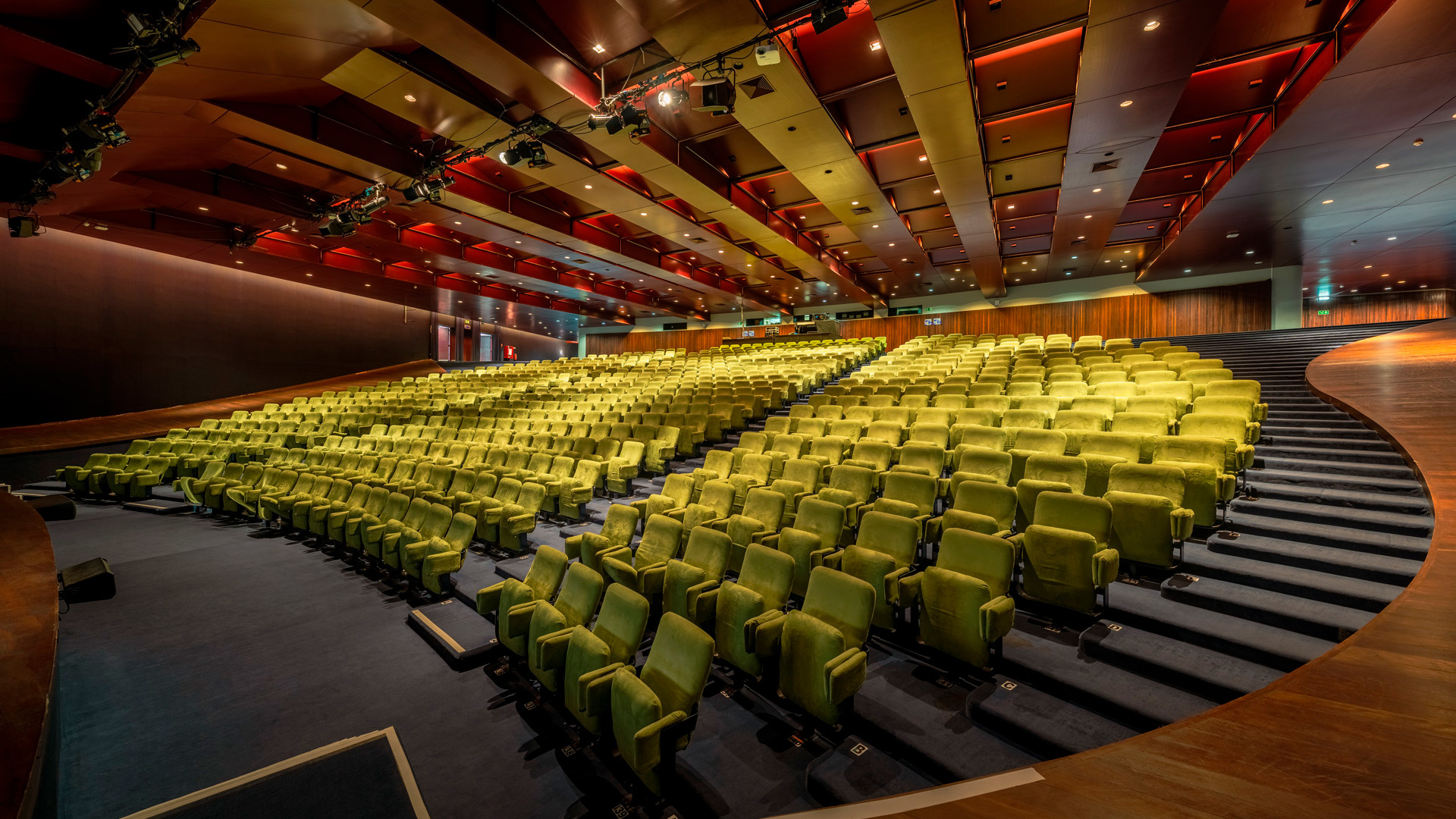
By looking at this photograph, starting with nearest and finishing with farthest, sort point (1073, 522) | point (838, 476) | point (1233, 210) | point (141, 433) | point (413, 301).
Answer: point (1073, 522)
point (838, 476)
point (1233, 210)
point (141, 433)
point (413, 301)

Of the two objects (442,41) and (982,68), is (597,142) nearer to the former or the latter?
(442,41)

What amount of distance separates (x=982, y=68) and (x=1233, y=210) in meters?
4.06

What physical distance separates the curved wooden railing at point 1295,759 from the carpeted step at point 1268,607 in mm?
940

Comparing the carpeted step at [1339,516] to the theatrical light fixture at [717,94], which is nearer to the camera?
the carpeted step at [1339,516]

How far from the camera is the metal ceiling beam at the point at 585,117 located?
144 inches

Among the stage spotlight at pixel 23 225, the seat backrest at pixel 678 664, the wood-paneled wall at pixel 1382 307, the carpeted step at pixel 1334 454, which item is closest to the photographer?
the seat backrest at pixel 678 664

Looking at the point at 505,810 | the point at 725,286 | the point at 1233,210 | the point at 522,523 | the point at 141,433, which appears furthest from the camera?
the point at 725,286

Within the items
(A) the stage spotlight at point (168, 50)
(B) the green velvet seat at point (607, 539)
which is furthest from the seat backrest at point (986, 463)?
(A) the stage spotlight at point (168, 50)

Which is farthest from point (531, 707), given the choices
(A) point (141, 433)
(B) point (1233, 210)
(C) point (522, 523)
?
(A) point (141, 433)

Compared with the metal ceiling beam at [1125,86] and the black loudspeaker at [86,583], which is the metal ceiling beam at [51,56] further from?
the metal ceiling beam at [1125,86]

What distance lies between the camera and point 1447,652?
1.01m

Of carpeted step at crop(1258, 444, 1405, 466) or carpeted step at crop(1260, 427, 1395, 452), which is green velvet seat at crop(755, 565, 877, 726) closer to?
carpeted step at crop(1258, 444, 1405, 466)

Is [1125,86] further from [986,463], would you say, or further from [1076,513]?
[1076,513]

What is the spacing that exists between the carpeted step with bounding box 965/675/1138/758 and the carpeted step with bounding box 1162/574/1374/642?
77 cm
